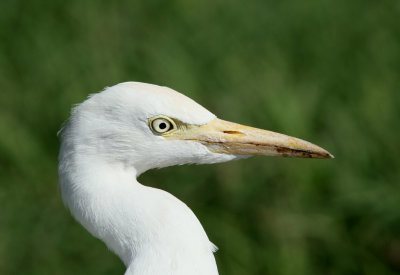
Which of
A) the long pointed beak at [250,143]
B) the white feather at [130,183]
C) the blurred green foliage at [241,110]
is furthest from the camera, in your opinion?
the blurred green foliage at [241,110]

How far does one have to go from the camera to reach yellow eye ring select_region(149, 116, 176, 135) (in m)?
2.05

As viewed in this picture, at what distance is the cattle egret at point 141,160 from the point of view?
6.44 ft

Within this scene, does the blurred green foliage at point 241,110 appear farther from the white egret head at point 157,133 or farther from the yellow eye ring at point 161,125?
the yellow eye ring at point 161,125

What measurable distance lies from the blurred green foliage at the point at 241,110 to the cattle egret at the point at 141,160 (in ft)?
5.46

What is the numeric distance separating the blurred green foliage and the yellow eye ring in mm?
1768

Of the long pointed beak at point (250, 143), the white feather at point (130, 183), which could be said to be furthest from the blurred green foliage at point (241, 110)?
the white feather at point (130, 183)

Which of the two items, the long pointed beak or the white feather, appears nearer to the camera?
the white feather

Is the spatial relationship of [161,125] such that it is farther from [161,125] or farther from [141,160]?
[141,160]

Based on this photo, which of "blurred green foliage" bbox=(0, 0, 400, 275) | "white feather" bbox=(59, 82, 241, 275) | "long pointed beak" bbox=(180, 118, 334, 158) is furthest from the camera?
"blurred green foliage" bbox=(0, 0, 400, 275)

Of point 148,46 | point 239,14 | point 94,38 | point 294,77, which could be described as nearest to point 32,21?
point 94,38

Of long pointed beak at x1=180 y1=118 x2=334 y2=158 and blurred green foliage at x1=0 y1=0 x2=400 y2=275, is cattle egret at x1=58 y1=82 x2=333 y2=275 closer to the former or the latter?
long pointed beak at x1=180 y1=118 x2=334 y2=158

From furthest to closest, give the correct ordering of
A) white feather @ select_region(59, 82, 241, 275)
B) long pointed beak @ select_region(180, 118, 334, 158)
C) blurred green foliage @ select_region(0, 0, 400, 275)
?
1. blurred green foliage @ select_region(0, 0, 400, 275)
2. long pointed beak @ select_region(180, 118, 334, 158)
3. white feather @ select_region(59, 82, 241, 275)

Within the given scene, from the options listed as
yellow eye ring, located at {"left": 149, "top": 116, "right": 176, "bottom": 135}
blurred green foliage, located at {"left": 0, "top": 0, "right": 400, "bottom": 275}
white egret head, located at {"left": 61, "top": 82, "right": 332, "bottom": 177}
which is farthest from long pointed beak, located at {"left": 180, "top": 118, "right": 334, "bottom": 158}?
blurred green foliage, located at {"left": 0, "top": 0, "right": 400, "bottom": 275}

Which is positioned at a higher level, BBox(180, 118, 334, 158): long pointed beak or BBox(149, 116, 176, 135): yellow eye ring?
BBox(180, 118, 334, 158): long pointed beak
